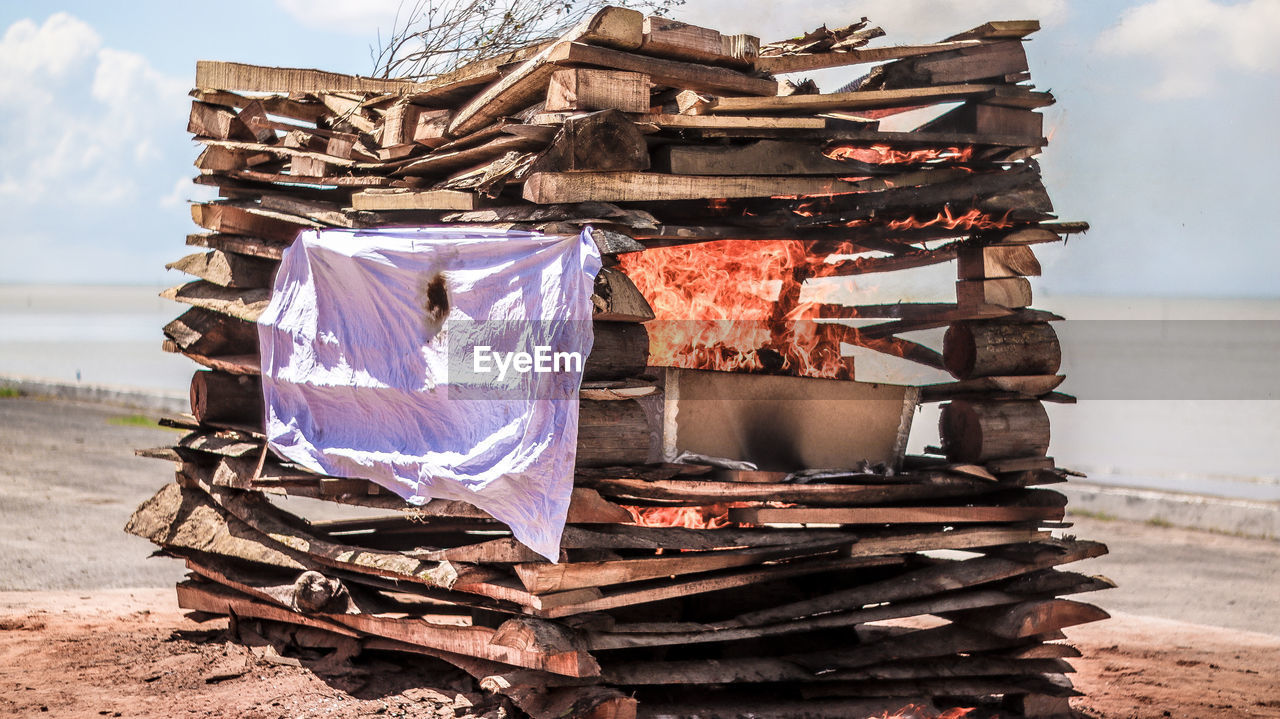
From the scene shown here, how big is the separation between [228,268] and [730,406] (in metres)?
3.70

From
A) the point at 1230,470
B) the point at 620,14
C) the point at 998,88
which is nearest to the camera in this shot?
the point at 620,14

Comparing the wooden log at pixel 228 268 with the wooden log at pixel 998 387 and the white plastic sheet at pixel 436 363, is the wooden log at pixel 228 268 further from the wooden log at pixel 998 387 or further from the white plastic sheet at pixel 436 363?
the wooden log at pixel 998 387

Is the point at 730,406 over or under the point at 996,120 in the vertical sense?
under

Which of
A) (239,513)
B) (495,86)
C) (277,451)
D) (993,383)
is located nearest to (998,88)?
(993,383)

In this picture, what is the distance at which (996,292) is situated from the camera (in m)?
6.70

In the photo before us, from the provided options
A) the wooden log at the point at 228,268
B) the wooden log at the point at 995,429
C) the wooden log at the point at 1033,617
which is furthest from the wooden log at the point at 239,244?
the wooden log at the point at 1033,617

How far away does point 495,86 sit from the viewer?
19.7 ft

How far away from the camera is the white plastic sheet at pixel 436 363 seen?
209 inches

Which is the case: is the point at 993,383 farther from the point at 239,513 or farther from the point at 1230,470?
the point at 1230,470

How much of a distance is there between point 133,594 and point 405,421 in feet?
14.1

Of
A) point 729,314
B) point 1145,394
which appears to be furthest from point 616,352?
point 1145,394

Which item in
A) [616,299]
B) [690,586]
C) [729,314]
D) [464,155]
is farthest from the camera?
[729,314]

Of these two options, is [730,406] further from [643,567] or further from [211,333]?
[211,333]

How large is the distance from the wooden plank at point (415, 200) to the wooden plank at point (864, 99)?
129 centimetres
